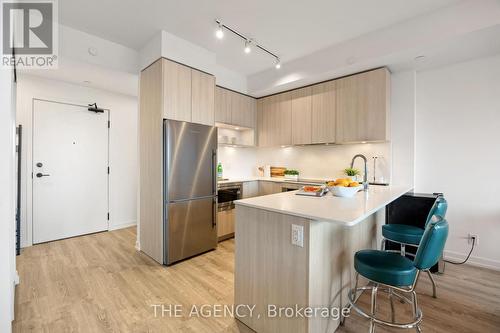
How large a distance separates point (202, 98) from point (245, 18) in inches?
Result: 46.4

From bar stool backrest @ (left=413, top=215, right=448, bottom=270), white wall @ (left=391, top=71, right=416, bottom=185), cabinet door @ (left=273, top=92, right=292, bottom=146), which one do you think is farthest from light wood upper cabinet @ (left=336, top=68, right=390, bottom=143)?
bar stool backrest @ (left=413, top=215, right=448, bottom=270)

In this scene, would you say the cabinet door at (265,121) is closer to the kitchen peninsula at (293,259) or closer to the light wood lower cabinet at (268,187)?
the light wood lower cabinet at (268,187)

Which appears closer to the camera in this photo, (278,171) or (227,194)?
(227,194)

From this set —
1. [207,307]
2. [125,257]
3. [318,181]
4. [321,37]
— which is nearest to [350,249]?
[207,307]

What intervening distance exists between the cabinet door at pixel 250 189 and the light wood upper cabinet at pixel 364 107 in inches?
64.9

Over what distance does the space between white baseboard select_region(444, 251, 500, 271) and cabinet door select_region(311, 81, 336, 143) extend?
2213 mm

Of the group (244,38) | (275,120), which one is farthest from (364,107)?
(244,38)

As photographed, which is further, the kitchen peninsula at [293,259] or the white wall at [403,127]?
the white wall at [403,127]

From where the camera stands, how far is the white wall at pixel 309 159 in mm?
3561

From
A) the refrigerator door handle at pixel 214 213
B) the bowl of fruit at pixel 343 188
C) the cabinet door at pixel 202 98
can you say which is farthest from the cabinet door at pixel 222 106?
the bowl of fruit at pixel 343 188

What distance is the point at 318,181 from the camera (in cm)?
389

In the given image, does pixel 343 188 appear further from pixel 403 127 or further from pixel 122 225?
pixel 122 225

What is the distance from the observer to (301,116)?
400 cm

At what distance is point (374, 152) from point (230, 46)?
2715mm
